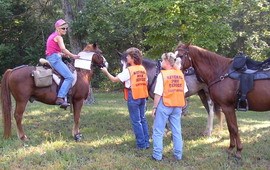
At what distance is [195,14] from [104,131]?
559cm

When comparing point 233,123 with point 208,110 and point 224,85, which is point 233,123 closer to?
point 224,85

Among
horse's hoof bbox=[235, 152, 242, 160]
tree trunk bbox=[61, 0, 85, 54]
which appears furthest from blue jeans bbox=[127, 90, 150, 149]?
tree trunk bbox=[61, 0, 85, 54]

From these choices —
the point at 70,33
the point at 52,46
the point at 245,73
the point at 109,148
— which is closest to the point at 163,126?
the point at 109,148

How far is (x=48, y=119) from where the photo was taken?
1027 cm

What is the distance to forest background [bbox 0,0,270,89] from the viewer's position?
11938 mm

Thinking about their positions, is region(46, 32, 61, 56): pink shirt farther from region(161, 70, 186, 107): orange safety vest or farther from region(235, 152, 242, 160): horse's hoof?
region(235, 152, 242, 160): horse's hoof

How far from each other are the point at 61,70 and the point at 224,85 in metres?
3.54

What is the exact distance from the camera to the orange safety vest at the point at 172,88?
604 centimetres

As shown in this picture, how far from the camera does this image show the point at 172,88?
6.06 m

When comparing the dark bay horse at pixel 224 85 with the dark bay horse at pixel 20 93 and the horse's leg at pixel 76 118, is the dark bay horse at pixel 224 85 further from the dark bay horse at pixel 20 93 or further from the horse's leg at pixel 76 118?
the dark bay horse at pixel 20 93

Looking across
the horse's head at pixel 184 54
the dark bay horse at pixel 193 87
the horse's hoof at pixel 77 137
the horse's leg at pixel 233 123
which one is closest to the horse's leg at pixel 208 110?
the dark bay horse at pixel 193 87

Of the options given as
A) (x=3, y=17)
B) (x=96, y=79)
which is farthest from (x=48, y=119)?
(x=96, y=79)

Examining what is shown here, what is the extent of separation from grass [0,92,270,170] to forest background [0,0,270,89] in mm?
3816

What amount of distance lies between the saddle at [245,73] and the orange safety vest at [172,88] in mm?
1221
